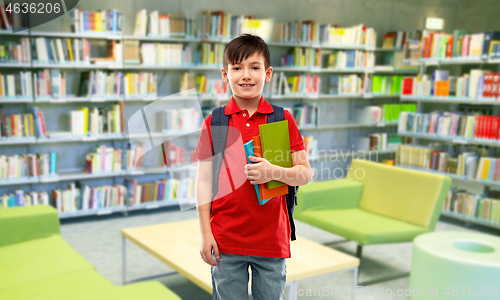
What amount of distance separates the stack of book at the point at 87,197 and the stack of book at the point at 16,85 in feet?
3.12

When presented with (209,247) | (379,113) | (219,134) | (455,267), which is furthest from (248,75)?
(379,113)

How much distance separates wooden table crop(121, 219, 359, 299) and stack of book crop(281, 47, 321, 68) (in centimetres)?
302

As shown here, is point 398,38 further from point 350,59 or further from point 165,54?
point 165,54

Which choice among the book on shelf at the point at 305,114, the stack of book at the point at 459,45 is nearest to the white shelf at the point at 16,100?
the book on shelf at the point at 305,114

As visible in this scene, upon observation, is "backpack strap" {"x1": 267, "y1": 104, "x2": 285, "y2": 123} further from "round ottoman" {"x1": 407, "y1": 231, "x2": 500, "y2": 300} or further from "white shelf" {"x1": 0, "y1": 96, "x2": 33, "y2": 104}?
"white shelf" {"x1": 0, "y1": 96, "x2": 33, "y2": 104}

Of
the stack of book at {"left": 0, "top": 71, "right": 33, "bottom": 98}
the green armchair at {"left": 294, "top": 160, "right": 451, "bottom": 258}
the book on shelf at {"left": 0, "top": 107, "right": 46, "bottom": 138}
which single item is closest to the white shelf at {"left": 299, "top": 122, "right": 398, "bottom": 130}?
the green armchair at {"left": 294, "top": 160, "right": 451, "bottom": 258}

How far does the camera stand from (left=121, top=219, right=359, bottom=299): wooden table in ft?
7.09

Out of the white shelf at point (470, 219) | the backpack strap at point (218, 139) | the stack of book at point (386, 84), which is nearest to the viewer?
the backpack strap at point (218, 139)

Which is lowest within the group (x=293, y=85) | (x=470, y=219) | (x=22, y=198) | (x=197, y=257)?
(x=470, y=219)

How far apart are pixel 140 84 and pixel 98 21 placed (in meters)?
0.70

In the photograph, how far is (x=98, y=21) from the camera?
4172 millimetres

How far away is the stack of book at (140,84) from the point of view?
4367 mm

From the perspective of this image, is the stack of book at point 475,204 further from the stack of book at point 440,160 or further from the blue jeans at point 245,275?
the blue jeans at point 245,275

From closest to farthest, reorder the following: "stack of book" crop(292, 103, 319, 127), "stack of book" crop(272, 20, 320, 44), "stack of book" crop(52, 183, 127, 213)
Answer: "stack of book" crop(52, 183, 127, 213)
"stack of book" crop(272, 20, 320, 44)
"stack of book" crop(292, 103, 319, 127)
